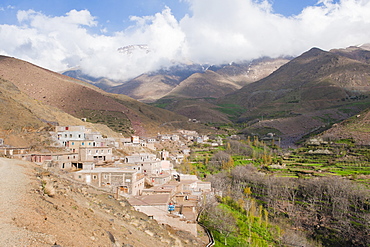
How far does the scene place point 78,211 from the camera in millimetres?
12359

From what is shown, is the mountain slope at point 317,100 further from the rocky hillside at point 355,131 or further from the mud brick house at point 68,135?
the mud brick house at point 68,135

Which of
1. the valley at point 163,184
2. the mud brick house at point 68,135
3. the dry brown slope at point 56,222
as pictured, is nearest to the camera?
the dry brown slope at point 56,222

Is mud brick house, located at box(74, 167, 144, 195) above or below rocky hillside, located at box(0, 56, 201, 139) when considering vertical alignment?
below

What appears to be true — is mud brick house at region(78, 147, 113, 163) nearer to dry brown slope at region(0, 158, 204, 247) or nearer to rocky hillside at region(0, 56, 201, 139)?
dry brown slope at region(0, 158, 204, 247)

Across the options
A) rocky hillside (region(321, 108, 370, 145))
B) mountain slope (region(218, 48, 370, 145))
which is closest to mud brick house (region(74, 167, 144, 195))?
rocky hillside (region(321, 108, 370, 145))

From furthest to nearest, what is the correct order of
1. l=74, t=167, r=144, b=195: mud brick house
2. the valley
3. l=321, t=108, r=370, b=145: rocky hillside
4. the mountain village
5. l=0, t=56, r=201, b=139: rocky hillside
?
l=0, t=56, r=201, b=139: rocky hillside → l=321, t=108, r=370, b=145: rocky hillside → l=74, t=167, r=144, b=195: mud brick house → the mountain village → the valley

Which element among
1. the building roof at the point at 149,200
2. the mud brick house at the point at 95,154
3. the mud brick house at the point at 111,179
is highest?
the mud brick house at the point at 95,154

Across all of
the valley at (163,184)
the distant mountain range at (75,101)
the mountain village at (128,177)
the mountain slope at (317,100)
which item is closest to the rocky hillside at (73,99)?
the distant mountain range at (75,101)

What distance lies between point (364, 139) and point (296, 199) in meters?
32.8

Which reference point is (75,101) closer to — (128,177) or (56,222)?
(128,177)

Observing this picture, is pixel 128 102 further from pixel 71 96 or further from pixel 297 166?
pixel 297 166

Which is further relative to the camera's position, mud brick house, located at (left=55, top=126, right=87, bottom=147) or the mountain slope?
the mountain slope

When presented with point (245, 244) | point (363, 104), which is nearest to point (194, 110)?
point (363, 104)

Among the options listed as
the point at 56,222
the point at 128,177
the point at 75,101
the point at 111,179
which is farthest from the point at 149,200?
the point at 75,101
